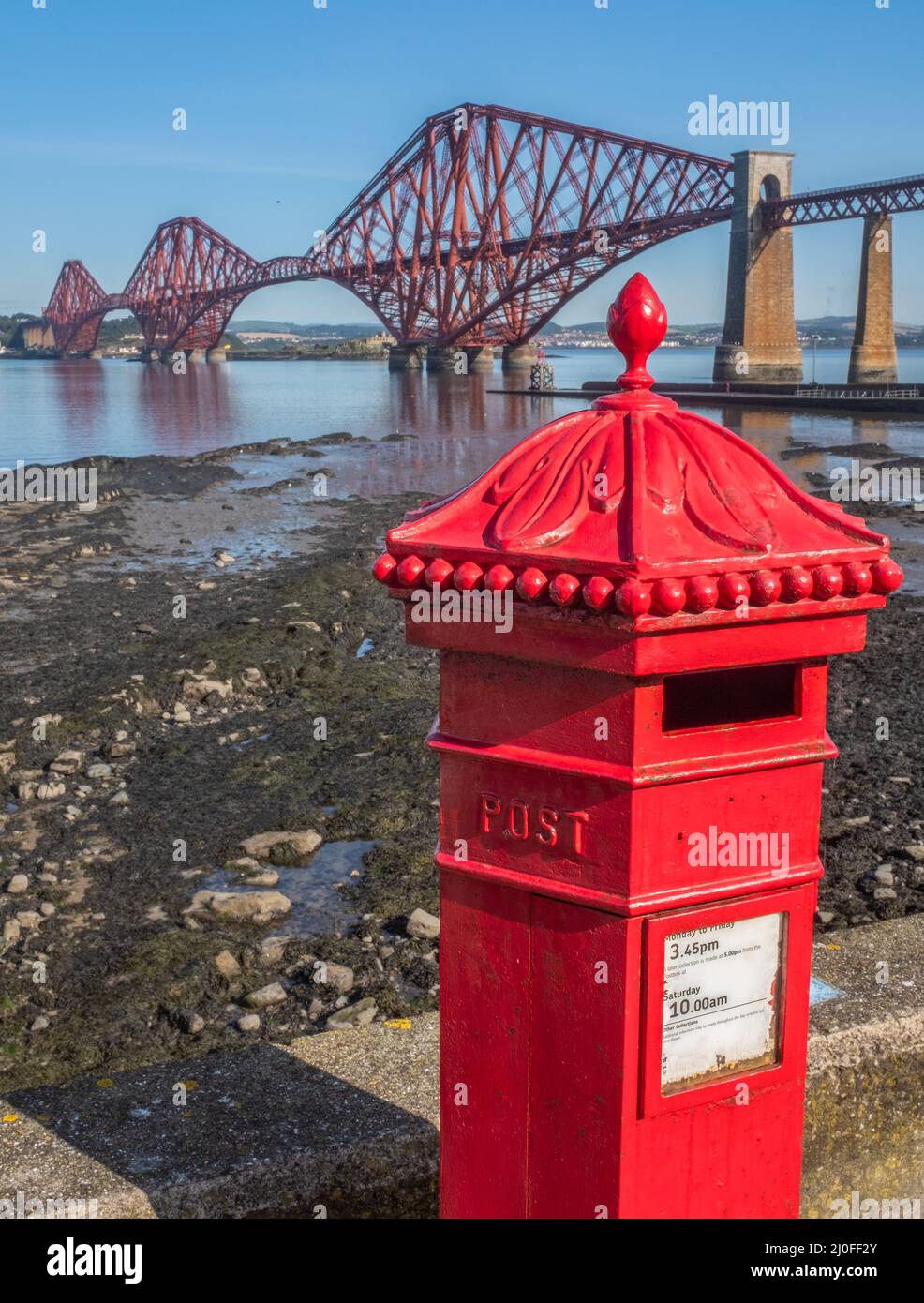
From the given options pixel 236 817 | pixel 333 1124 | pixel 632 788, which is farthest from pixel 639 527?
pixel 236 817

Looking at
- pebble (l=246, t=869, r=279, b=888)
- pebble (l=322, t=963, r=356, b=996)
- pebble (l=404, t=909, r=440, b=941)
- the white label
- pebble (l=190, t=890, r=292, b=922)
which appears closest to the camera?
the white label

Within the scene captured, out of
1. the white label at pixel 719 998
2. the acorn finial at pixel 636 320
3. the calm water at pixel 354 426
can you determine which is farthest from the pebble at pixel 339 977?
the calm water at pixel 354 426

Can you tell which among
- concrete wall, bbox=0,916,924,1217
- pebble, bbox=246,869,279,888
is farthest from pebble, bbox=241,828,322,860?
concrete wall, bbox=0,916,924,1217

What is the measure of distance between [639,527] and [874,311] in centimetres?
Result: 5254

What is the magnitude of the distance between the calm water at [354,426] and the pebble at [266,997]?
49.9ft

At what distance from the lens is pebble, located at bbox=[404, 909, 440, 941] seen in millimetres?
4305

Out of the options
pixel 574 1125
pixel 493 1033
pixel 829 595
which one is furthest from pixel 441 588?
pixel 574 1125

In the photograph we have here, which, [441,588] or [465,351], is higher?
[465,351]

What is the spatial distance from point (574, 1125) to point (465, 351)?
75.5 m

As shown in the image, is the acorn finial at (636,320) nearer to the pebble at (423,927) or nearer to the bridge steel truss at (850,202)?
the pebble at (423,927)

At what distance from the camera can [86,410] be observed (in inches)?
1740

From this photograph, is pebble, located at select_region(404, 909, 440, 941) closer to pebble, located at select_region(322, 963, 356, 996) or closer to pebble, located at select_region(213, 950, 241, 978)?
pebble, located at select_region(322, 963, 356, 996)

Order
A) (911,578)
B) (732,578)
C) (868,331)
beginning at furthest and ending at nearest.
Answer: (868,331), (911,578), (732,578)
